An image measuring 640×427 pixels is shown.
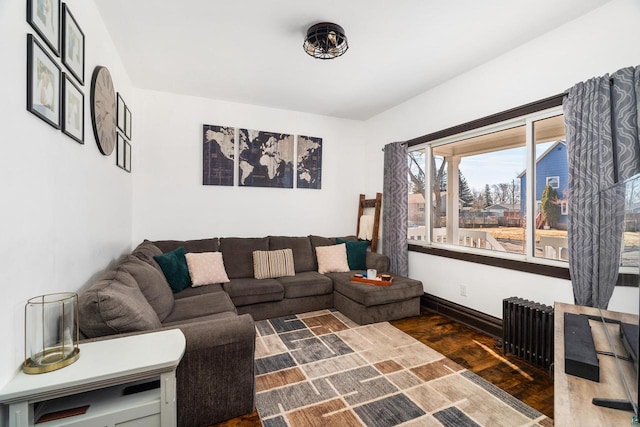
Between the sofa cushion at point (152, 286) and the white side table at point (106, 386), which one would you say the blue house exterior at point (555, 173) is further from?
the sofa cushion at point (152, 286)

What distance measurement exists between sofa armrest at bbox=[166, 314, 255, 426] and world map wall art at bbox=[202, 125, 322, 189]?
8.69 ft

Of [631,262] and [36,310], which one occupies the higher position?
[631,262]

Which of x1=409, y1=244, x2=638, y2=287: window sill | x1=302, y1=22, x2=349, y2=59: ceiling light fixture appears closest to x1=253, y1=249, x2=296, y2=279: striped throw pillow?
x1=409, y1=244, x2=638, y2=287: window sill

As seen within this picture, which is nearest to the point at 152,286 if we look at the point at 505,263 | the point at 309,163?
the point at 309,163

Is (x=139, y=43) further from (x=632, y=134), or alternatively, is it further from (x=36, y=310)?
(x=632, y=134)

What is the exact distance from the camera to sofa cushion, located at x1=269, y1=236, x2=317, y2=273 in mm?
3900

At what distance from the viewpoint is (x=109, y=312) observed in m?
1.43

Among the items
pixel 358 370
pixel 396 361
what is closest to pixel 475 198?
pixel 396 361

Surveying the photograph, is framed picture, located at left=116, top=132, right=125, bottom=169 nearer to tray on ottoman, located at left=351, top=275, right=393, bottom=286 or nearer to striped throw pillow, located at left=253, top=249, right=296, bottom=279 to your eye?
striped throw pillow, located at left=253, top=249, right=296, bottom=279

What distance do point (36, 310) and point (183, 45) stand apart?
2370 millimetres

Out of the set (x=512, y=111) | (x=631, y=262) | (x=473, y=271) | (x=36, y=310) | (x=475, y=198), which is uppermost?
(x=512, y=111)

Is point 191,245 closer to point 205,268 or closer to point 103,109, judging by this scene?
point 205,268

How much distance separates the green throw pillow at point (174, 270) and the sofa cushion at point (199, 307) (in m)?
0.33

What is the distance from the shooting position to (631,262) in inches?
48.1
